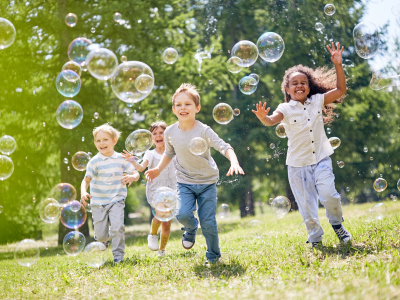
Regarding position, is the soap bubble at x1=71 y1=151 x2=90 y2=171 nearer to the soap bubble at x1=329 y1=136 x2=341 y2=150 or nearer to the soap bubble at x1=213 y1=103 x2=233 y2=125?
the soap bubble at x1=213 y1=103 x2=233 y2=125

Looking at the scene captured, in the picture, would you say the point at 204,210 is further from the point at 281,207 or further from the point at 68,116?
the point at 68,116

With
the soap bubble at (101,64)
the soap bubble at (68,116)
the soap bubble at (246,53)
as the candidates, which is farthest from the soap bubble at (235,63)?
the soap bubble at (68,116)

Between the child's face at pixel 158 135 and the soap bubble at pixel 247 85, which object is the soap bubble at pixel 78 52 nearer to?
the child's face at pixel 158 135

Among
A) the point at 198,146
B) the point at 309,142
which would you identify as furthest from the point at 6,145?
the point at 309,142

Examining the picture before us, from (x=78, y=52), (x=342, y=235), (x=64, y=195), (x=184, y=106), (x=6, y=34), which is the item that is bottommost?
(x=342, y=235)

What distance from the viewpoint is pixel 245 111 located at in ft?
51.3

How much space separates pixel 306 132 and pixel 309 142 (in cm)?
12

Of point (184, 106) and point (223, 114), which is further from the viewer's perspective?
point (223, 114)

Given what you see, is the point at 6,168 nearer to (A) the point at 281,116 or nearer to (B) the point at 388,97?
(A) the point at 281,116

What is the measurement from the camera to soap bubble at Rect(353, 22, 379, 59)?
5.74 m

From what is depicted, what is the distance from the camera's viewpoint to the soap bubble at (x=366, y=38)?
5.74 m

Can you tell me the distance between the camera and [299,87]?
465 cm

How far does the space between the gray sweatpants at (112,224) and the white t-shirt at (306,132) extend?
89.0 inches

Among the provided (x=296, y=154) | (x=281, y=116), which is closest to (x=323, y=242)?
(x=296, y=154)
